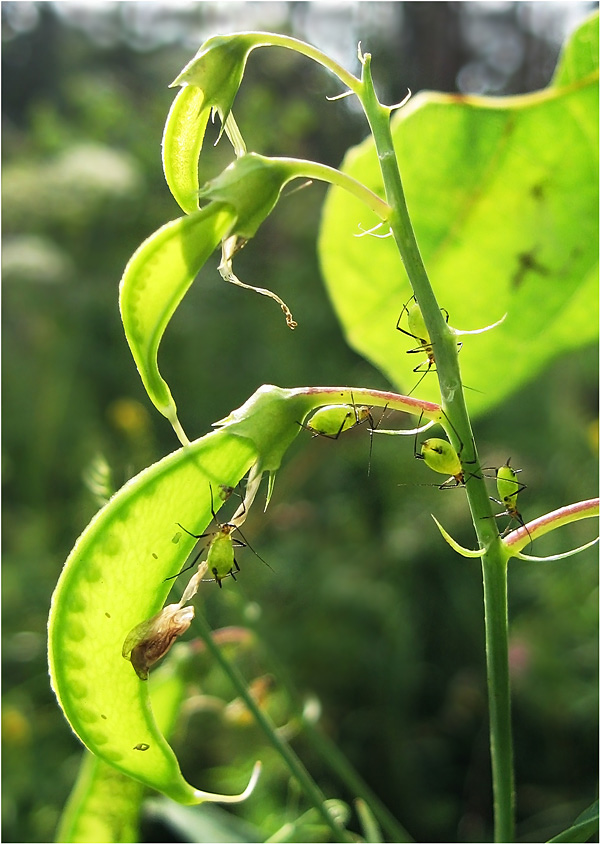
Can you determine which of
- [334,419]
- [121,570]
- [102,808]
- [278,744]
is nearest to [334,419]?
[334,419]

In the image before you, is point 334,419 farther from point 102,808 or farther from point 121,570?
point 102,808

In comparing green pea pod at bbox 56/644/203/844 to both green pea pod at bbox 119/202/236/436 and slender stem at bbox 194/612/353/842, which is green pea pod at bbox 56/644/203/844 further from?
green pea pod at bbox 119/202/236/436

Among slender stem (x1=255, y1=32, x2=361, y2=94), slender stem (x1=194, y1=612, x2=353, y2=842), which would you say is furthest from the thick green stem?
slender stem (x1=255, y1=32, x2=361, y2=94)

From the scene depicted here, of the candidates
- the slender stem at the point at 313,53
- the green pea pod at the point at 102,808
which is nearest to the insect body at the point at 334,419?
the slender stem at the point at 313,53

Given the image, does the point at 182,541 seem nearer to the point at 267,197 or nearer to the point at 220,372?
the point at 267,197

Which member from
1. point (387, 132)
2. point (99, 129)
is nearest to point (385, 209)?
point (387, 132)
